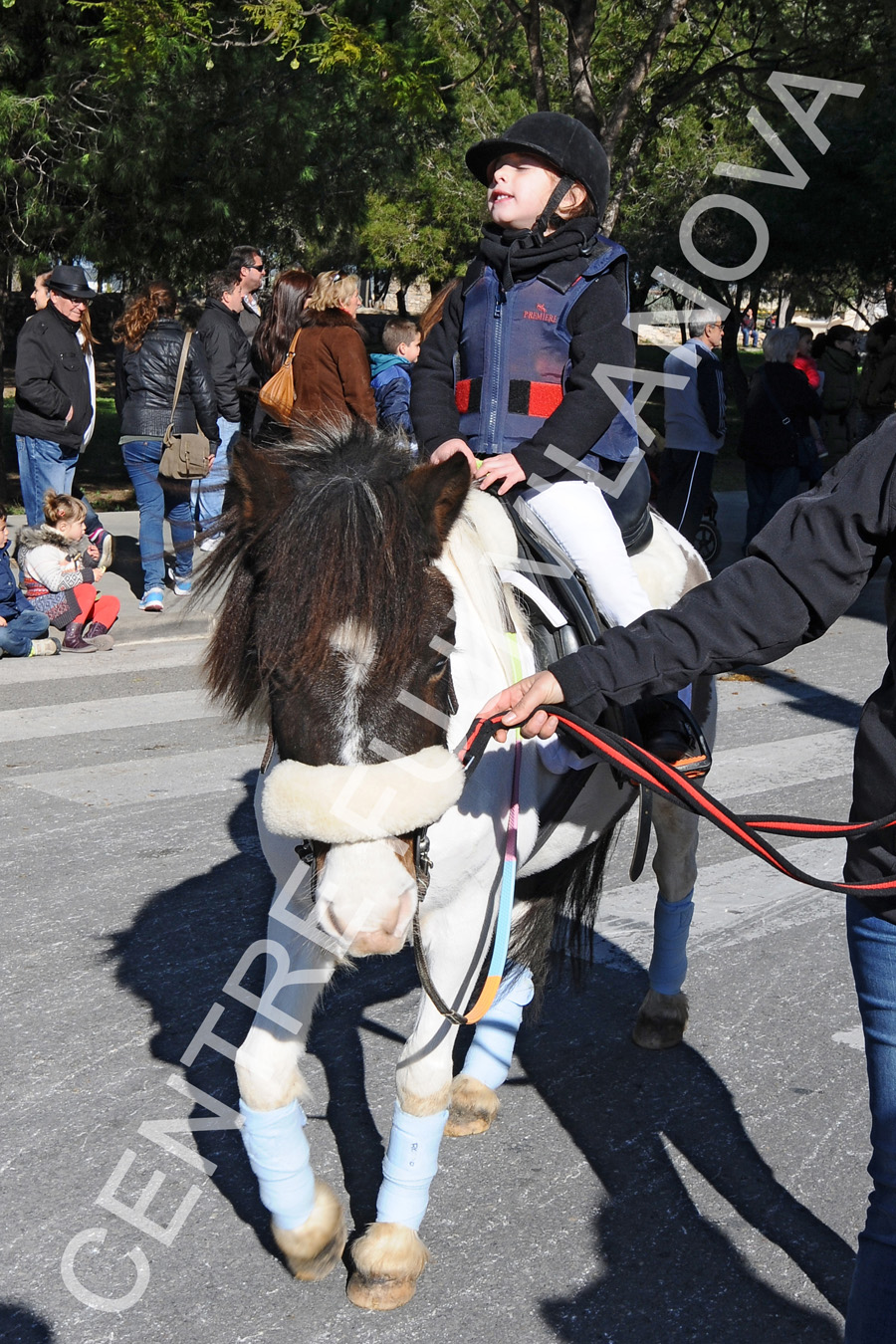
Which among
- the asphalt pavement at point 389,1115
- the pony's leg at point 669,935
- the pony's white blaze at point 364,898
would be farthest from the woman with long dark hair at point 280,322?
the pony's white blaze at point 364,898

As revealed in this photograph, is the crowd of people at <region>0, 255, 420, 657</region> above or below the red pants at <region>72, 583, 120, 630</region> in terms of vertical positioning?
above

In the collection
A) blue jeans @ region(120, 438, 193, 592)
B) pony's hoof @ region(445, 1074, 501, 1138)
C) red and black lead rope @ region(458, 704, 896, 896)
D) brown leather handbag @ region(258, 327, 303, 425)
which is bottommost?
blue jeans @ region(120, 438, 193, 592)

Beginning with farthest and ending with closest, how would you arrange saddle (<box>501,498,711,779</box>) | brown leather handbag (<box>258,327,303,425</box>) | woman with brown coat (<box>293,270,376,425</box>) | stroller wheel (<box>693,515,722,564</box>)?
stroller wheel (<box>693,515,722,564</box>), brown leather handbag (<box>258,327,303,425</box>), woman with brown coat (<box>293,270,376,425</box>), saddle (<box>501,498,711,779</box>)

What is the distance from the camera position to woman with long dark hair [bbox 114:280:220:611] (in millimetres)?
9492

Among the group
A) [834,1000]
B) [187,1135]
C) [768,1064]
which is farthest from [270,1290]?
[834,1000]

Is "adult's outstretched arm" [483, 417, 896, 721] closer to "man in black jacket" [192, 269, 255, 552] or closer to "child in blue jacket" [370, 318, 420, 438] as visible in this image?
"child in blue jacket" [370, 318, 420, 438]

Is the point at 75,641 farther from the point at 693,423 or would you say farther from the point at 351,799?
the point at 351,799

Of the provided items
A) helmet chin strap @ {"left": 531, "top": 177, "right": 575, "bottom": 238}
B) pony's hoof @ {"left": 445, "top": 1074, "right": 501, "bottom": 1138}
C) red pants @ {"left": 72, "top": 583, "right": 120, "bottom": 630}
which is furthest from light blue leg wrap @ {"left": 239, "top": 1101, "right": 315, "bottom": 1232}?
red pants @ {"left": 72, "top": 583, "right": 120, "bottom": 630}

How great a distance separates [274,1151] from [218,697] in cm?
98

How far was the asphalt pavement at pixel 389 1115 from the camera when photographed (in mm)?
2742

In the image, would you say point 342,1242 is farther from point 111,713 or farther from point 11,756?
point 111,713

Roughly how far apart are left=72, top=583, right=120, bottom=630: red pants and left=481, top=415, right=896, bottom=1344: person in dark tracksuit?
23.3ft

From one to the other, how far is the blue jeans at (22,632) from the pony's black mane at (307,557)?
20.1 ft

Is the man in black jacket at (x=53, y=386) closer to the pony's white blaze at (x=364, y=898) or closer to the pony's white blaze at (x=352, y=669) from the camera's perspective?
the pony's white blaze at (x=352, y=669)
